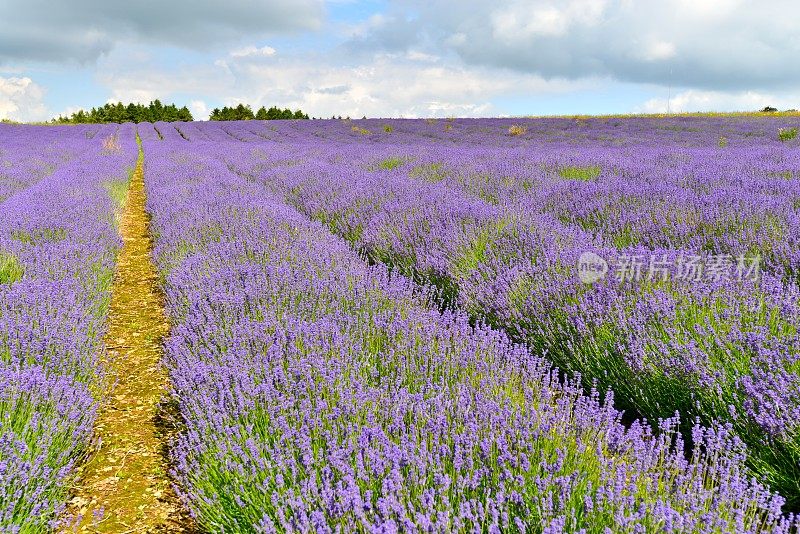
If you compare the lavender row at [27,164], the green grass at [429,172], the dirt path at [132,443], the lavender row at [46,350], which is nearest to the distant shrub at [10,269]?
the lavender row at [46,350]

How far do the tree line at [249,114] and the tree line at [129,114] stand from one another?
124 inches

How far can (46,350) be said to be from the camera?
2568 millimetres

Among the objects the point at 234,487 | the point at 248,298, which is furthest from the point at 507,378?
the point at 248,298

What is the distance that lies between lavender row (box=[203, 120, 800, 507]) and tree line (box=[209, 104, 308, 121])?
124 feet

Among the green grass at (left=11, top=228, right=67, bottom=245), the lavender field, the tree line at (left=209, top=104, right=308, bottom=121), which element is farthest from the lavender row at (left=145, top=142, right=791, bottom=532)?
the tree line at (left=209, top=104, right=308, bottom=121)

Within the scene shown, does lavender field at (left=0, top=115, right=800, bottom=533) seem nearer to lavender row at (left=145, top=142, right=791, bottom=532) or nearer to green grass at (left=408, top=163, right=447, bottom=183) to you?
lavender row at (left=145, top=142, right=791, bottom=532)

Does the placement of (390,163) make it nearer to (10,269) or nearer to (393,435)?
(10,269)

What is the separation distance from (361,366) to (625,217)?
10.2ft

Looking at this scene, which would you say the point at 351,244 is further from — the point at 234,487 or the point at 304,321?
the point at 234,487

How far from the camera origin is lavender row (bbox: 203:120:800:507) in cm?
198

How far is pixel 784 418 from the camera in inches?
74.1

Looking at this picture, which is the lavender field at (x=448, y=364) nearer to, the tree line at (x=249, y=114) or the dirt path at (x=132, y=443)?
the dirt path at (x=132, y=443)

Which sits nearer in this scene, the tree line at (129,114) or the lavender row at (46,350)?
the lavender row at (46,350)

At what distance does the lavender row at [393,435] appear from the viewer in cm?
140
